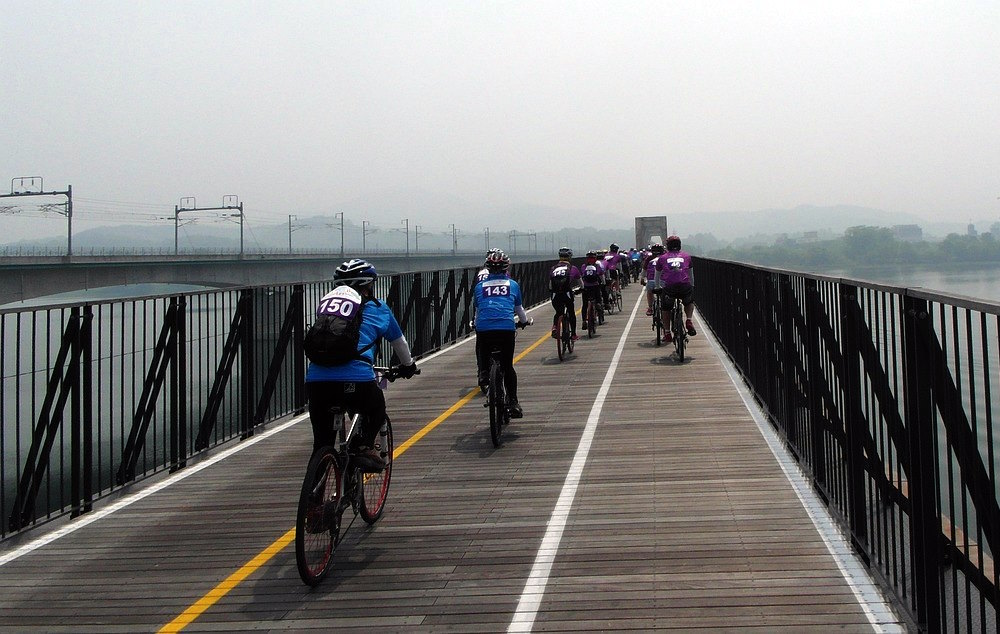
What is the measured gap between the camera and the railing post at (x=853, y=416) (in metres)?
5.89

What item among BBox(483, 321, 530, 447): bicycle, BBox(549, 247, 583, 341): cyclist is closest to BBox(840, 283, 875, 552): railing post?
BBox(483, 321, 530, 447): bicycle

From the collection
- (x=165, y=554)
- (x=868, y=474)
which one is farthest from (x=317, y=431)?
(x=868, y=474)

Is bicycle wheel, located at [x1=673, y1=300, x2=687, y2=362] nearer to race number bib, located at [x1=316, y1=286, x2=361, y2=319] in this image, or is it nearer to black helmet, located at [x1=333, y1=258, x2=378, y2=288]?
black helmet, located at [x1=333, y1=258, x2=378, y2=288]

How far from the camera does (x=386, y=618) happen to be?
17.7 feet

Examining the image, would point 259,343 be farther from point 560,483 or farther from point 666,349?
point 666,349

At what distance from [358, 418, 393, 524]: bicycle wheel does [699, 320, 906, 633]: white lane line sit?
3.16m

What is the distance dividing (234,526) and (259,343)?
16.2 ft

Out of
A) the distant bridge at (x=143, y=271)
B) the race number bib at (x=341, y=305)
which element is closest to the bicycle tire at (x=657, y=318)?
the race number bib at (x=341, y=305)

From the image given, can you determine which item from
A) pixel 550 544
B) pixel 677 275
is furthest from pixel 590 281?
pixel 550 544

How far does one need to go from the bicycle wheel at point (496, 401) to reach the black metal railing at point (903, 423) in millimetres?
2919

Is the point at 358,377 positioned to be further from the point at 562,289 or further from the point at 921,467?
the point at 562,289

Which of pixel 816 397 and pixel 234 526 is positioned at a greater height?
pixel 816 397

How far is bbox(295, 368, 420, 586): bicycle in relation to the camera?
5.77m

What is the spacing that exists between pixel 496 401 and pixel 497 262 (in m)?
2.46
